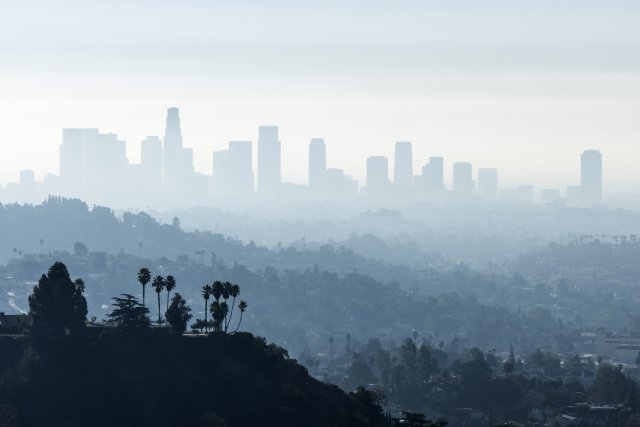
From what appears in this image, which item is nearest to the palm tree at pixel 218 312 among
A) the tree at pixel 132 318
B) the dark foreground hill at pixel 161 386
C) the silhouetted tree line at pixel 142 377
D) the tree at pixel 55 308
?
the silhouetted tree line at pixel 142 377

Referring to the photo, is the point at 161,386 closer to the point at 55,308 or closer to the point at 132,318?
the point at 132,318

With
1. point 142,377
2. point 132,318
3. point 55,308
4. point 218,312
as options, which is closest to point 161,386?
point 142,377

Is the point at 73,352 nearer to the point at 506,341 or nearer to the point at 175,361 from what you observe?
the point at 175,361

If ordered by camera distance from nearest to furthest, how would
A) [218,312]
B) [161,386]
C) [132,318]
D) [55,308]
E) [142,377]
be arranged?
[161,386] < [142,377] < [55,308] < [132,318] < [218,312]

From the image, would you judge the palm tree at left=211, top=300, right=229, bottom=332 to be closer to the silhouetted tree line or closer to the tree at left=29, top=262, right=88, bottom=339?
the silhouetted tree line

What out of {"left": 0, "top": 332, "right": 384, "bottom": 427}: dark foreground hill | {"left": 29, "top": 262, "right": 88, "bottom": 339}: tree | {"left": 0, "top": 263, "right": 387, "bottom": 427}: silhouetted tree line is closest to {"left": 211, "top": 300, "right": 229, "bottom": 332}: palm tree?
{"left": 0, "top": 263, "right": 387, "bottom": 427}: silhouetted tree line

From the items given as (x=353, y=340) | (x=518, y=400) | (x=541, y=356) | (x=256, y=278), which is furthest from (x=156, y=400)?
(x=256, y=278)
